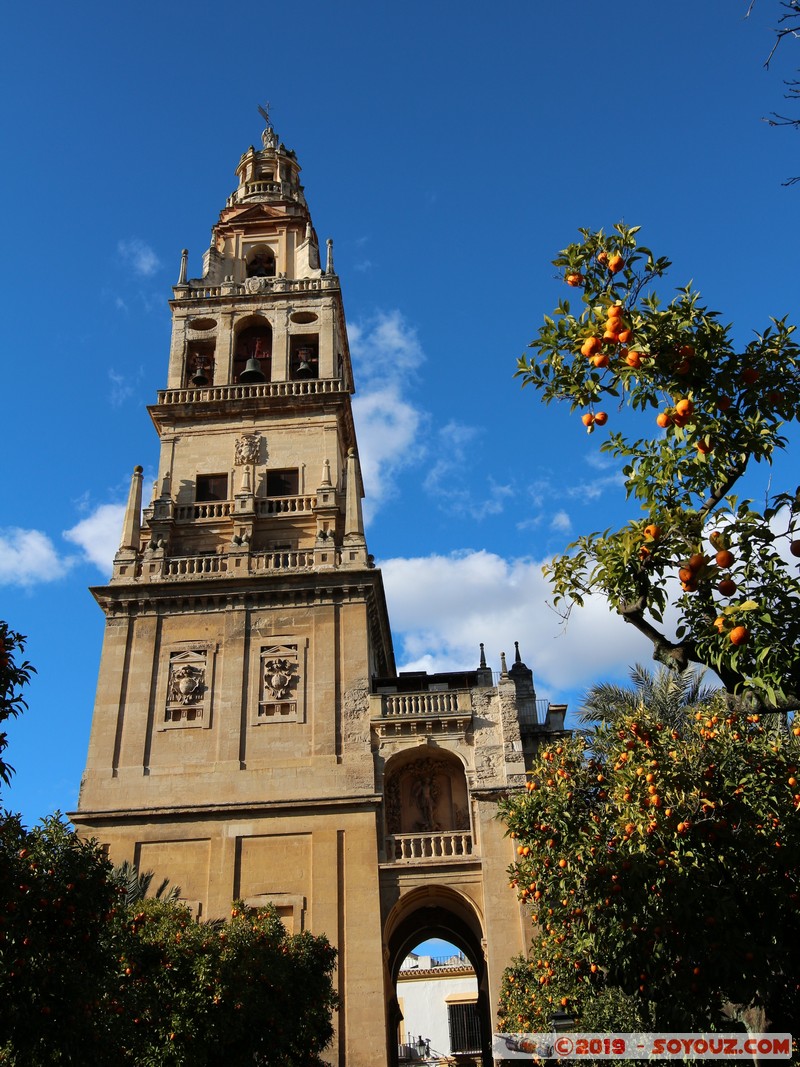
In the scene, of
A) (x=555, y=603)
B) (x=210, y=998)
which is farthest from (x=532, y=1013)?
(x=555, y=603)

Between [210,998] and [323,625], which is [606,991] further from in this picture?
[323,625]

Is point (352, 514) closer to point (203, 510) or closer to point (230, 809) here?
point (203, 510)

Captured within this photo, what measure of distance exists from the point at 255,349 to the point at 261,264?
5109 mm

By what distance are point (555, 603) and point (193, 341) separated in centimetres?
2806

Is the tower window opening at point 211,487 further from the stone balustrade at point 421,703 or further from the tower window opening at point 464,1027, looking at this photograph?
the tower window opening at point 464,1027

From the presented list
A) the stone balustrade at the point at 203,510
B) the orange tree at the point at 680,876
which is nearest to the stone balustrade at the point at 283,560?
the stone balustrade at the point at 203,510

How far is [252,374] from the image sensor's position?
107ft

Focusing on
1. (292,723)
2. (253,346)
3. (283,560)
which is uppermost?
(253,346)

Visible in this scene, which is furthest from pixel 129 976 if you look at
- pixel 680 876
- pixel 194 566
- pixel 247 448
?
pixel 247 448

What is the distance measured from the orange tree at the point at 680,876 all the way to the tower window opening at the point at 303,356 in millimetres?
21743

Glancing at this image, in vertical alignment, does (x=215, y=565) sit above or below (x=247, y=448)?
below

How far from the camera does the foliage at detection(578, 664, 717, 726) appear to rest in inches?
949

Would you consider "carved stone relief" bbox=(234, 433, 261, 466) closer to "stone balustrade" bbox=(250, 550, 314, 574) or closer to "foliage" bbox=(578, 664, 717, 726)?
"stone balustrade" bbox=(250, 550, 314, 574)

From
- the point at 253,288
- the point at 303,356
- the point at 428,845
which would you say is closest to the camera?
the point at 428,845
